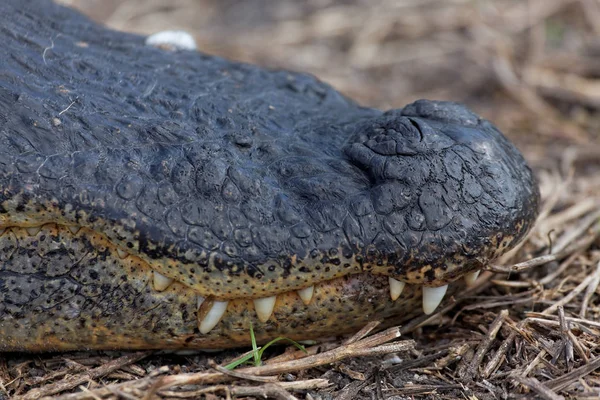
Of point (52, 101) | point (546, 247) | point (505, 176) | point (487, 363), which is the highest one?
point (52, 101)

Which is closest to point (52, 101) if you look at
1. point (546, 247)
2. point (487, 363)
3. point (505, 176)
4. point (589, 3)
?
point (505, 176)

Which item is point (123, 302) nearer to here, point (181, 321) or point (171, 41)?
Answer: point (181, 321)

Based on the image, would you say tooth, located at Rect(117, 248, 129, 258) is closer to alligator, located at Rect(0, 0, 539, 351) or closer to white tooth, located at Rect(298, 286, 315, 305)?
alligator, located at Rect(0, 0, 539, 351)

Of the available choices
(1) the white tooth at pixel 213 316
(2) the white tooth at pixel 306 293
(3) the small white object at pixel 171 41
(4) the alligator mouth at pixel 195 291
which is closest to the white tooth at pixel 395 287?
(4) the alligator mouth at pixel 195 291

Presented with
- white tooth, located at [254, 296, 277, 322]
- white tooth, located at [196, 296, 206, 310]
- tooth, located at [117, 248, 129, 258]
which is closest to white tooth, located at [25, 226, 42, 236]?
tooth, located at [117, 248, 129, 258]

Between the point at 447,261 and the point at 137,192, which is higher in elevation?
the point at 137,192

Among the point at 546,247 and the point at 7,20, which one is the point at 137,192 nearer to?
the point at 7,20

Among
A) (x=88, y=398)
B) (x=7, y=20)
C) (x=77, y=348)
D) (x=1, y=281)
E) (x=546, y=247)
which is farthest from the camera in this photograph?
(x=546, y=247)

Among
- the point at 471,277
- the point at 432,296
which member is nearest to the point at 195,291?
the point at 432,296

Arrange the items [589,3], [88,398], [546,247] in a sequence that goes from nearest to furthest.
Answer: [88,398], [546,247], [589,3]
